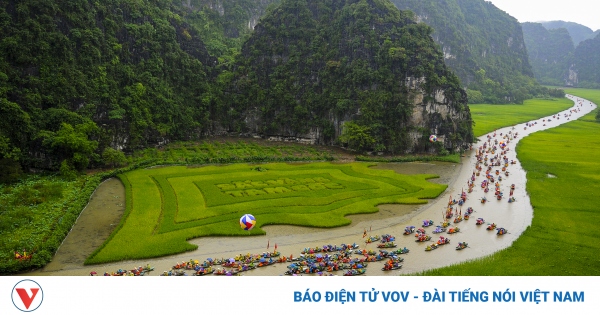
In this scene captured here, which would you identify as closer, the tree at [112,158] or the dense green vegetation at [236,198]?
the dense green vegetation at [236,198]

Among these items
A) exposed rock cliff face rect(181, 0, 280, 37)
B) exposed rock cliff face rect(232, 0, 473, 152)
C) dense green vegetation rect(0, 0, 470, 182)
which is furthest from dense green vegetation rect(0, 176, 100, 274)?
exposed rock cliff face rect(181, 0, 280, 37)

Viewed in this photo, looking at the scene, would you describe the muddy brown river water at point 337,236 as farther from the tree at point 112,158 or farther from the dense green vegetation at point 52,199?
the tree at point 112,158

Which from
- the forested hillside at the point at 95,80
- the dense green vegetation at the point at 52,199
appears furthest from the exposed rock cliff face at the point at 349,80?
the dense green vegetation at the point at 52,199

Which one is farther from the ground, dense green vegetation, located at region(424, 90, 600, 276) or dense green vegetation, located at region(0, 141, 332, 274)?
dense green vegetation, located at region(0, 141, 332, 274)

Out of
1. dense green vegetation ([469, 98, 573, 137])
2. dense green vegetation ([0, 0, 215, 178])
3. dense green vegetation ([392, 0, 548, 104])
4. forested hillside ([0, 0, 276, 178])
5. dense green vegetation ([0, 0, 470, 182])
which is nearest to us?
forested hillside ([0, 0, 276, 178])

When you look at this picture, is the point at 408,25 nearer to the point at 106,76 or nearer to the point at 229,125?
the point at 229,125

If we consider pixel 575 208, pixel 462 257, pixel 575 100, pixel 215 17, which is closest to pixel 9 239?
pixel 462 257

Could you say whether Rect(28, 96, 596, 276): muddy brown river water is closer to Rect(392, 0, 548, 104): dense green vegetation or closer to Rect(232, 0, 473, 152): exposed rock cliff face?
Rect(232, 0, 473, 152): exposed rock cliff face
